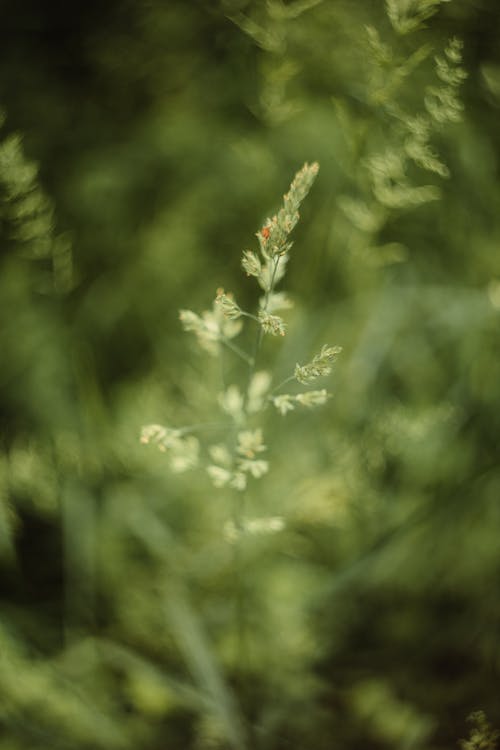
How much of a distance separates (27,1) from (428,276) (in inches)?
48.3

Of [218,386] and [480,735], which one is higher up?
[218,386]

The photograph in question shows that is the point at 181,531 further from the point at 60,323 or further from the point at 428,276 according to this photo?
the point at 428,276

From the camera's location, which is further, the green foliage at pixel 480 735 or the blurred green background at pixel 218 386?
the blurred green background at pixel 218 386

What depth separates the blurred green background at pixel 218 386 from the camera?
1148mm

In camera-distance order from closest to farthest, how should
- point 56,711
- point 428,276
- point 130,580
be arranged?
point 56,711, point 130,580, point 428,276

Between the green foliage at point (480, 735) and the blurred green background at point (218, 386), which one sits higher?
the blurred green background at point (218, 386)

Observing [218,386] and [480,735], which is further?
[218,386]

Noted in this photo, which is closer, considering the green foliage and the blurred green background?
the green foliage

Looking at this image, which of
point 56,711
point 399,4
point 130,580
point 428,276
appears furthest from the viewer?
point 428,276

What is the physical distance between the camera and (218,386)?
143 cm

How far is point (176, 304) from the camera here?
1.48m

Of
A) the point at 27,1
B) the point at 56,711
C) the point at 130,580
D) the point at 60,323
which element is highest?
the point at 27,1

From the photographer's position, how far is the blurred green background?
1.15 meters

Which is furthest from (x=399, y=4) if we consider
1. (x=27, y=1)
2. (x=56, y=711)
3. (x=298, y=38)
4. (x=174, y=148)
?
(x=56, y=711)
